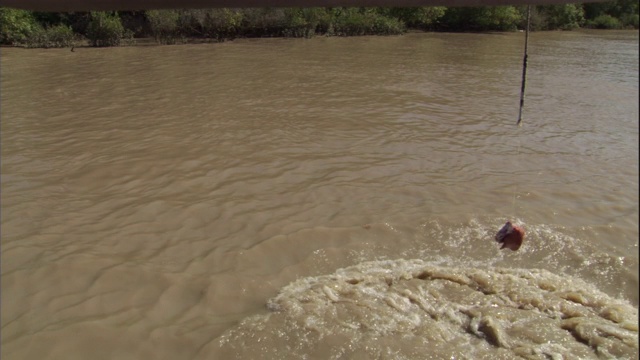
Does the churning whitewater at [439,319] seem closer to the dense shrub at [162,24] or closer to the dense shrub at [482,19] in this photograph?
the dense shrub at [162,24]

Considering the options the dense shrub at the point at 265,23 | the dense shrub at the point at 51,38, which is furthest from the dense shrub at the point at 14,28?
the dense shrub at the point at 265,23

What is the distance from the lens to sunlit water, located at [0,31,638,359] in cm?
389

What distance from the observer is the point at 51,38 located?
72.4 ft

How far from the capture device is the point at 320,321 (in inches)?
156

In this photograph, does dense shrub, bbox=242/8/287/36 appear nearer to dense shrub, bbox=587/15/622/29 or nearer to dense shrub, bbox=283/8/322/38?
dense shrub, bbox=283/8/322/38

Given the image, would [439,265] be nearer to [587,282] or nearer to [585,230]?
[587,282]

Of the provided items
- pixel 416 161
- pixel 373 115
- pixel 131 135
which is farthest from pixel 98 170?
pixel 373 115

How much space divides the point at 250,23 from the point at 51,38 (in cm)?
873

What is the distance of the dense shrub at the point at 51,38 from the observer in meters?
22.0

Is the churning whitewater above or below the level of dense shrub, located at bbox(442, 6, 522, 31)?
below

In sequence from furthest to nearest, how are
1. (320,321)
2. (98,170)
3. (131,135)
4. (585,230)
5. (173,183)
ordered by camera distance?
(131,135) → (98,170) → (173,183) → (585,230) → (320,321)

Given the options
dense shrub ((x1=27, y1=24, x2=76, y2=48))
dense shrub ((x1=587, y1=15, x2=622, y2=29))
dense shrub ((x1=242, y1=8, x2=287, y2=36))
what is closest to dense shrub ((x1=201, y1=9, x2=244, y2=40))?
dense shrub ((x1=242, y1=8, x2=287, y2=36))

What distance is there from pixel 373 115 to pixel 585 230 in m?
5.17

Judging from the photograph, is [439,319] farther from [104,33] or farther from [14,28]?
[14,28]
